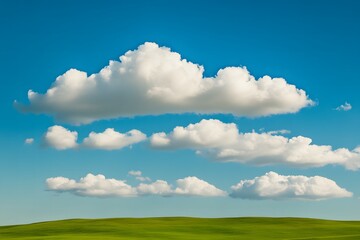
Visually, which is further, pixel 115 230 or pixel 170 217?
pixel 170 217

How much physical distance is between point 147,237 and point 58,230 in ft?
53.5

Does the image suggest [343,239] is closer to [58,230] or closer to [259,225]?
[259,225]

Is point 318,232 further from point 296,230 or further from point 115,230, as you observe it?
point 115,230

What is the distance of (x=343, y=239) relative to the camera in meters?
46.2

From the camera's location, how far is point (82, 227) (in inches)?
2623

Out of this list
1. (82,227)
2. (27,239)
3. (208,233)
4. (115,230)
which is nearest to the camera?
(27,239)

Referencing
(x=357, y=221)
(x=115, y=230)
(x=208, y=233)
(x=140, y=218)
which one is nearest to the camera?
(x=208, y=233)

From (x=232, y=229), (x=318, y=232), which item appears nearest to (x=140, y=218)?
(x=232, y=229)

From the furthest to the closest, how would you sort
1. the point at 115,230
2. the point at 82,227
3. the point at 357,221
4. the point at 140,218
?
the point at 140,218 → the point at 357,221 → the point at 82,227 → the point at 115,230

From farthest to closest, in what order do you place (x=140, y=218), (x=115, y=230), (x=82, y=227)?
(x=140, y=218) → (x=82, y=227) → (x=115, y=230)

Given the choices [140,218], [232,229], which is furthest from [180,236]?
[140,218]

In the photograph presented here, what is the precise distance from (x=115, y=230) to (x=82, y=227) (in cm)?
652

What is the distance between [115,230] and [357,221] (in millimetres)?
34911

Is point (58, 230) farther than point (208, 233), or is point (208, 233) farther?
point (58, 230)
